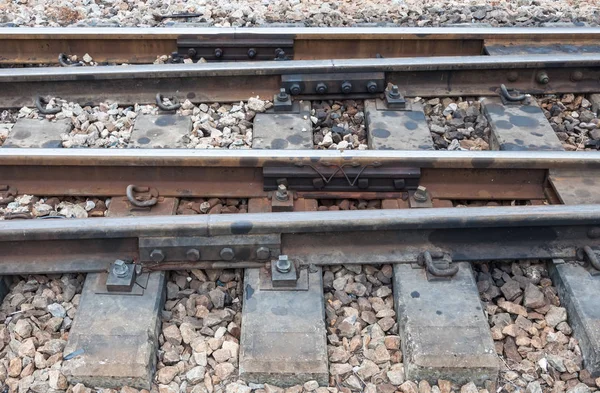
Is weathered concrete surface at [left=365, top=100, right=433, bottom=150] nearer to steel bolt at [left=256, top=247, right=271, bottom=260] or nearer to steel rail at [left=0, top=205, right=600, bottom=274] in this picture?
steel rail at [left=0, top=205, right=600, bottom=274]

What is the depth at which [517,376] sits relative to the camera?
124 inches

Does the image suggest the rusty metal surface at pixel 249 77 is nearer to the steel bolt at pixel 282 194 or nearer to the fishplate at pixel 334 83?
the fishplate at pixel 334 83

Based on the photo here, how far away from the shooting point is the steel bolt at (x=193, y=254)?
352cm

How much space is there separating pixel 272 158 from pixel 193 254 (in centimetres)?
91

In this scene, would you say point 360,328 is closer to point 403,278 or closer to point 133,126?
point 403,278

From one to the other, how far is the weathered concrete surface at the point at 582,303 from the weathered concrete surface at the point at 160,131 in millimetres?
2741

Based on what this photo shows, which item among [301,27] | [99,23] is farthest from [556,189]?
[99,23]

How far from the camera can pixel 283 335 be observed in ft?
10.6

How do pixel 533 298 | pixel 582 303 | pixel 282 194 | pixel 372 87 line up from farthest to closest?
1. pixel 372 87
2. pixel 282 194
3. pixel 533 298
4. pixel 582 303

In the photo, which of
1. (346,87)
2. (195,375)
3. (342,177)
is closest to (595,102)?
(346,87)

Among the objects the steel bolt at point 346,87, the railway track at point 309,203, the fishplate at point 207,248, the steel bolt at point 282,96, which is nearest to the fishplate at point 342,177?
the railway track at point 309,203

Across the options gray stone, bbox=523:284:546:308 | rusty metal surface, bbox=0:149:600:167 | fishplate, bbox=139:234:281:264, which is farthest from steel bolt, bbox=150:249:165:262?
gray stone, bbox=523:284:546:308

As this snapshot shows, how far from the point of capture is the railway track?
3.22m

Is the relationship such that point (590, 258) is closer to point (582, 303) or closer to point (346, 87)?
point (582, 303)
